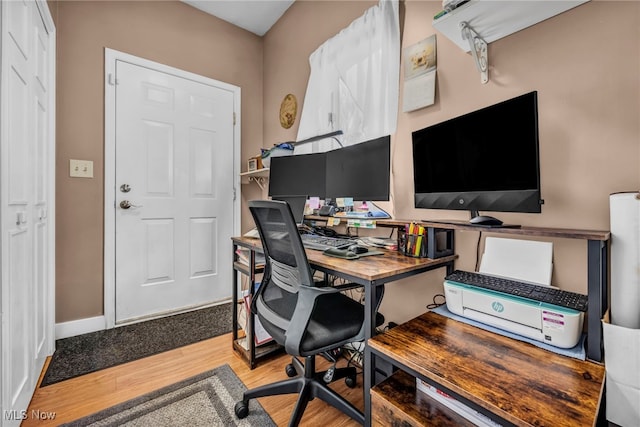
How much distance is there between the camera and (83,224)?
2078 millimetres

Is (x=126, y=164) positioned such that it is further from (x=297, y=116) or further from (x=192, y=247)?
(x=297, y=116)

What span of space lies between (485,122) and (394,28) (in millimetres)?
919

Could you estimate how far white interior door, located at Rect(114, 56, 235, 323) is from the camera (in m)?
2.23

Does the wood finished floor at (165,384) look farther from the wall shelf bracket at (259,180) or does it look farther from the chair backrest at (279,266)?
the wall shelf bracket at (259,180)

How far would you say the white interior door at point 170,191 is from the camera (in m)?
2.23

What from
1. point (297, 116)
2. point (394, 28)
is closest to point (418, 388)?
point (394, 28)

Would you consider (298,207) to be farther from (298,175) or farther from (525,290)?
(525,290)

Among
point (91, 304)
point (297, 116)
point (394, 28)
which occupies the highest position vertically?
point (394, 28)

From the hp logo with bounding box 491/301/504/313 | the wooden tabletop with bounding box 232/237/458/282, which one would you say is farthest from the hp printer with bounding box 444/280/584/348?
the wooden tabletop with bounding box 232/237/458/282

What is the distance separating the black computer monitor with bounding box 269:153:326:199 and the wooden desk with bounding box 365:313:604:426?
1.14 metres

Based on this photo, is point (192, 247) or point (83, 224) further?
point (192, 247)

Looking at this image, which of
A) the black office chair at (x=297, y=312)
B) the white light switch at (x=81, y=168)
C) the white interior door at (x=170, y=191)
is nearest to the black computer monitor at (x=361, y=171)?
the black office chair at (x=297, y=312)

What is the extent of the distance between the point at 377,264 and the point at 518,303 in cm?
47

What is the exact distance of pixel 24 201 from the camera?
4.10 feet
